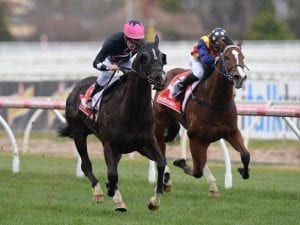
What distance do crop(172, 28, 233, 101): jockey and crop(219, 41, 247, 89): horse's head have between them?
24cm

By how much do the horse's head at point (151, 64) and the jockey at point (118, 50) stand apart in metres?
0.36

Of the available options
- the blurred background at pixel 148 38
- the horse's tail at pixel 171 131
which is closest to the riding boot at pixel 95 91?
the horse's tail at pixel 171 131

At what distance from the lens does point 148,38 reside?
112 ft

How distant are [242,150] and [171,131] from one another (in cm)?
186

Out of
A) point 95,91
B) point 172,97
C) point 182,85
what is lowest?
point 172,97

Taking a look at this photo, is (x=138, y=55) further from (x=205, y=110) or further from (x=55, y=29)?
(x=55, y=29)

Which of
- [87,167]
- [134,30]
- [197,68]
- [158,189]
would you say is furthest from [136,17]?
[158,189]

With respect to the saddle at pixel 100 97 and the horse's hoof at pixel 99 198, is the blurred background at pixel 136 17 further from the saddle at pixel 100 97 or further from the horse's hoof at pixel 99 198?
the horse's hoof at pixel 99 198

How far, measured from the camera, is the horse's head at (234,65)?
850 cm

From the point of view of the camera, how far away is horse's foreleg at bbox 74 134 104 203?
29.0ft

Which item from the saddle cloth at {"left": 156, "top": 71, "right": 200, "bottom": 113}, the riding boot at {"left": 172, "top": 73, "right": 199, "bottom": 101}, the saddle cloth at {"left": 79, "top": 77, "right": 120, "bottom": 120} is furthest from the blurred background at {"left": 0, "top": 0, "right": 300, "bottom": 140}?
the saddle cloth at {"left": 79, "top": 77, "right": 120, "bottom": 120}

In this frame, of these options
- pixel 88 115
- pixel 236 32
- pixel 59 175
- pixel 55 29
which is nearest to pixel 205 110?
pixel 88 115

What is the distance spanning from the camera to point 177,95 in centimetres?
1011

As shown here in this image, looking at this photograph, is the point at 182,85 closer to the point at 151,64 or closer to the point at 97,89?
the point at 97,89
